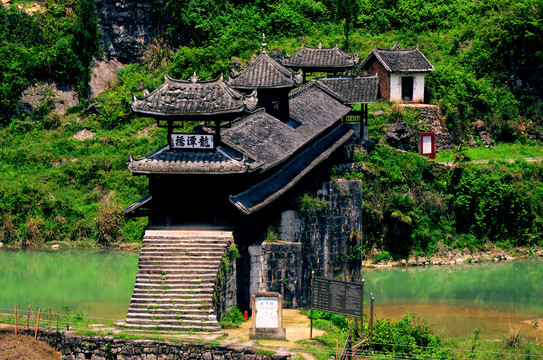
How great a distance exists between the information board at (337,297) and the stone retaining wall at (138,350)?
8.14 feet

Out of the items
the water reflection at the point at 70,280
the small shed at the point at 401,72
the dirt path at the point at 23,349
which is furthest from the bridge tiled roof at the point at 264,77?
the small shed at the point at 401,72

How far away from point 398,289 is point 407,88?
16.2m

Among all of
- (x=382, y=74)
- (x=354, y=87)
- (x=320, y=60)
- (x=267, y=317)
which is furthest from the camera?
(x=382, y=74)

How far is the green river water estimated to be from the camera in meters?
35.2

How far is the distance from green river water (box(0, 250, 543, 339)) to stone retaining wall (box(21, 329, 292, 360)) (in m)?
7.09

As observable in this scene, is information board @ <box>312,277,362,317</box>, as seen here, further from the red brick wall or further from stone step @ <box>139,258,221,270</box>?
the red brick wall

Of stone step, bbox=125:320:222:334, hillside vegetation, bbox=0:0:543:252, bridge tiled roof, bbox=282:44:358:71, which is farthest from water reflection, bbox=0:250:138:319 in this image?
bridge tiled roof, bbox=282:44:358:71

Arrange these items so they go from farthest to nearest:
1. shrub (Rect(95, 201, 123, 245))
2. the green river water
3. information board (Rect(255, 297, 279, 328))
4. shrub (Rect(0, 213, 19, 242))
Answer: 1. shrub (Rect(0, 213, 19, 242))
2. shrub (Rect(95, 201, 123, 245))
3. the green river water
4. information board (Rect(255, 297, 279, 328))

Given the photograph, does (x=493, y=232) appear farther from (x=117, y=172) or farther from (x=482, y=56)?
(x=117, y=172)

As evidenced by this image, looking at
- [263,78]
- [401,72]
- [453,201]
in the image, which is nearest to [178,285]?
[263,78]

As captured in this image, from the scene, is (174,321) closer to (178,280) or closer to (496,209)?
(178,280)

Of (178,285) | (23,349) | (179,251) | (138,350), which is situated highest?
(179,251)

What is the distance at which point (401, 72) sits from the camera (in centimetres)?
5194

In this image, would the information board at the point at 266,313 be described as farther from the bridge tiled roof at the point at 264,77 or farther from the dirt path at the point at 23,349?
the bridge tiled roof at the point at 264,77
